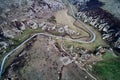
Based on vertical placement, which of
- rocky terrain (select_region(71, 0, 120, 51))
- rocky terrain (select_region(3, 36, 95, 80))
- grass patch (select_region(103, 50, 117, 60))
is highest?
rocky terrain (select_region(71, 0, 120, 51))

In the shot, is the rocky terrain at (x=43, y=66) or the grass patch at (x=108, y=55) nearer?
the rocky terrain at (x=43, y=66)

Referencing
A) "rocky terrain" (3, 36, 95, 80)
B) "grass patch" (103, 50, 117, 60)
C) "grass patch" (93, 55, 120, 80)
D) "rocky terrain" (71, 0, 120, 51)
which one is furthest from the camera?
"rocky terrain" (71, 0, 120, 51)

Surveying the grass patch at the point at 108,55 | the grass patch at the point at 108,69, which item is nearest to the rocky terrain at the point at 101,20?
the grass patch at the point at 108,55

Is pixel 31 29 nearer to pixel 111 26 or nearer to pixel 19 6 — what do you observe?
pixel 19 6

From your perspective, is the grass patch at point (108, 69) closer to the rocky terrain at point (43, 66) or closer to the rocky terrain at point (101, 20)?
the rocky terrain at point (43, 66)

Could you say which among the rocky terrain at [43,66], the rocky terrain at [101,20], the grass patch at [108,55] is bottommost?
the rocky terrain at [43,66]

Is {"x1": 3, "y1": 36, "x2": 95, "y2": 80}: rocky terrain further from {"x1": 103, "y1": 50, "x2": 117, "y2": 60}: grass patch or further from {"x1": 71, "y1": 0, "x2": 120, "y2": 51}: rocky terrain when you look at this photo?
{"x1": 71, "y1": 0, "x2": 120, "y2": 51}: rocky terrain

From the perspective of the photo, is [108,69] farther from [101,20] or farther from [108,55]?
[101,20]

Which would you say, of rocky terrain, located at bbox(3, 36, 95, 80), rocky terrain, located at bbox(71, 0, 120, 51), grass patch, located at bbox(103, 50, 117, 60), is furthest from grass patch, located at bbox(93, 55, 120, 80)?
rocky terrain, located at bbox(71, 0, 120, 51)

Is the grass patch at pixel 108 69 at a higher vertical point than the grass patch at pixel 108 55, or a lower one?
lower

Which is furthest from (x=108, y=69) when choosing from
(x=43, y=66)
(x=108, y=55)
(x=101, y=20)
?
(x=101, y=20)

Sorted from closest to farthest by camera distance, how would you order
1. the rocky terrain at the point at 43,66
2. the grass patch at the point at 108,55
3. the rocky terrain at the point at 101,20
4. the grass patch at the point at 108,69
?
the rocky terrain at the point at 43,66
the grass patch at the point at 108,69
the grass patch at the point at 108,55
the rocky terrain at the point at 101,20

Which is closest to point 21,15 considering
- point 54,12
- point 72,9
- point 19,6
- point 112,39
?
point 19,6
